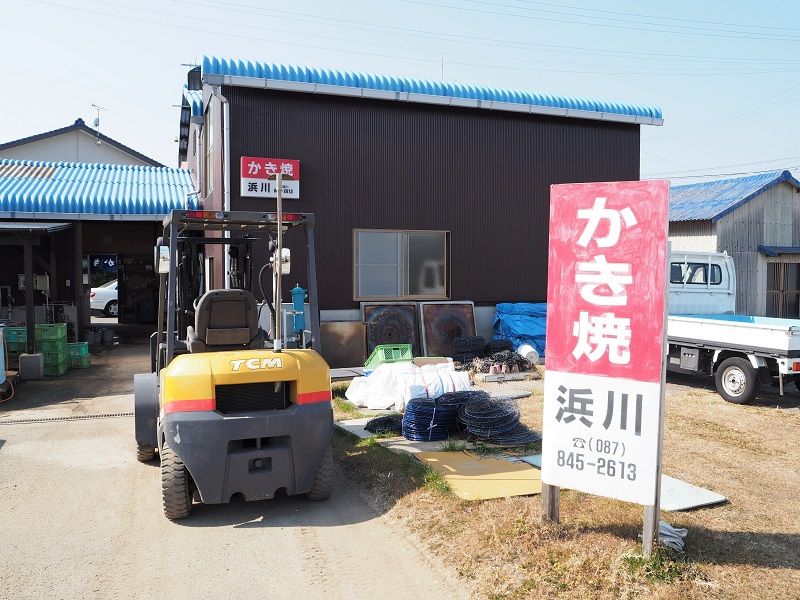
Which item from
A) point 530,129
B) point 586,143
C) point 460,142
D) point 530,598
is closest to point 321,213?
point 460,142

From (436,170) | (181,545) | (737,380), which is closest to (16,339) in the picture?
(436,170)

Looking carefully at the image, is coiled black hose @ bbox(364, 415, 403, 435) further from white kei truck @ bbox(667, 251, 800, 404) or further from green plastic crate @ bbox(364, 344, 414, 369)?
white kei truck @ bbox(667, 251, 800, 404)

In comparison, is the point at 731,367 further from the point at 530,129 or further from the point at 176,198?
the point at 176,198

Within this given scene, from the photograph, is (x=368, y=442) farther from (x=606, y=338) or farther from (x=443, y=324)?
(x=443, y=324)

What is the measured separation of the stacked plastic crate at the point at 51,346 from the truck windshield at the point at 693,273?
1220 cm

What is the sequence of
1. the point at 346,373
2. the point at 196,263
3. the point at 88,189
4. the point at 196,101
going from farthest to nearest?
the point at 88,189 → the point at 196,101 → the point at 346,373 → the point at 196,263

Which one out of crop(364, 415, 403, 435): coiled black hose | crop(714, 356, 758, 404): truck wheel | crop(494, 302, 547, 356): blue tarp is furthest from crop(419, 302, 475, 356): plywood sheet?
crop(364, 415, 403, 435): coiled black hose

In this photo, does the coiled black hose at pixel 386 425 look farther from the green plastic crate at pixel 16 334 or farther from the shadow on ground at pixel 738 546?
the green plastic crate at pixel 16 334

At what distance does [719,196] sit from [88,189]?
1915cm

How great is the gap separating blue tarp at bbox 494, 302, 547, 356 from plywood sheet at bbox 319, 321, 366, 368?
3071 millimetres

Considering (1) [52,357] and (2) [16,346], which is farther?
(2) [16,346]

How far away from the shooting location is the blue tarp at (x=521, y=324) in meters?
14.5

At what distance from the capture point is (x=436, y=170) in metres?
14.8

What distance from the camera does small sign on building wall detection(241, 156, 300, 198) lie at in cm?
1320
